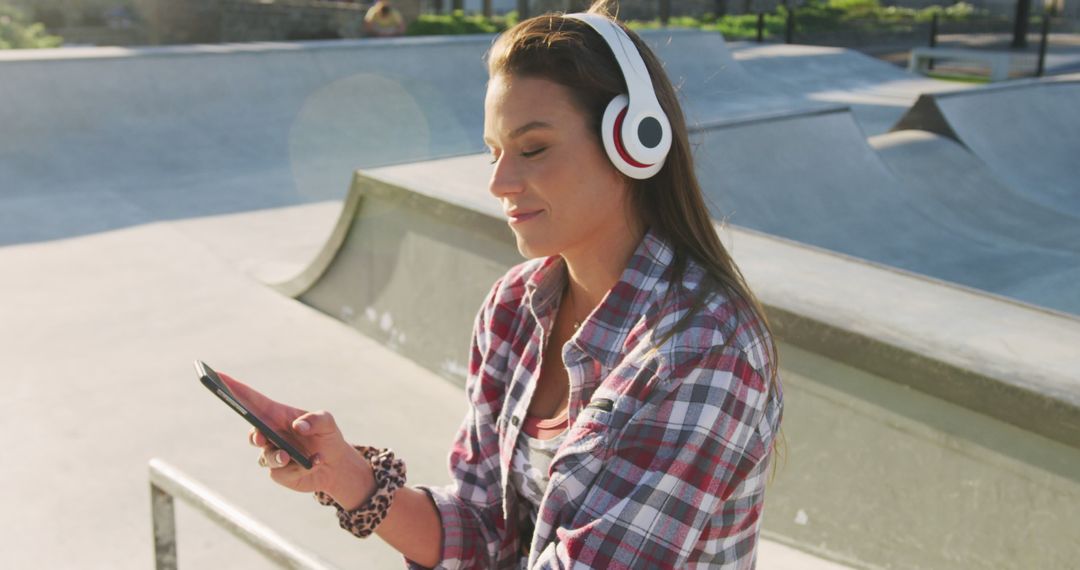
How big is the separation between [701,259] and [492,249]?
2730mm

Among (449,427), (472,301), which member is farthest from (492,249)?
(449,427)

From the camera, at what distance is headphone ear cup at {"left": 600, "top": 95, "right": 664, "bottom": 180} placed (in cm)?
161

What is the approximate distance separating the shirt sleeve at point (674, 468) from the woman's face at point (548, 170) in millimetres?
349

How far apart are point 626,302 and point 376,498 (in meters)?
0.59

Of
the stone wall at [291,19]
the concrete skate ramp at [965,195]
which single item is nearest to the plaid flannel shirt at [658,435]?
the concrete skate ramp at [965,195]

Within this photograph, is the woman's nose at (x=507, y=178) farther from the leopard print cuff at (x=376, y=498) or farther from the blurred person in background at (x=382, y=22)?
the blurred person in background at (x=382, y=22)

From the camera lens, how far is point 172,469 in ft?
6.37

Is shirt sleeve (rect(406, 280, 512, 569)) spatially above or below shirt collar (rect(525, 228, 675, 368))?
below

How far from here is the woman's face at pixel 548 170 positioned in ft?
5.47

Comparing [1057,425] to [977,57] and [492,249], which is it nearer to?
[492,249]

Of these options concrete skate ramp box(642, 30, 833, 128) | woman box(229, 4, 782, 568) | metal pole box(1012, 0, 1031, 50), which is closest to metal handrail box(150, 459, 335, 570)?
woman box(229, 4, 782, 568)

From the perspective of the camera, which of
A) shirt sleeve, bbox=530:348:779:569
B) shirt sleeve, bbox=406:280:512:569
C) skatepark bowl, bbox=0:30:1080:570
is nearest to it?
shirt sleeve, bbox=530:348:779:569

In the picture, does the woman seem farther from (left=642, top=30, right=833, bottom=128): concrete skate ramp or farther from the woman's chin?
(left=642, top=30, right=833, bottom=128): concrete skate ramp

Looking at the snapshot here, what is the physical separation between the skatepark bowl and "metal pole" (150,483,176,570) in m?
1.21
